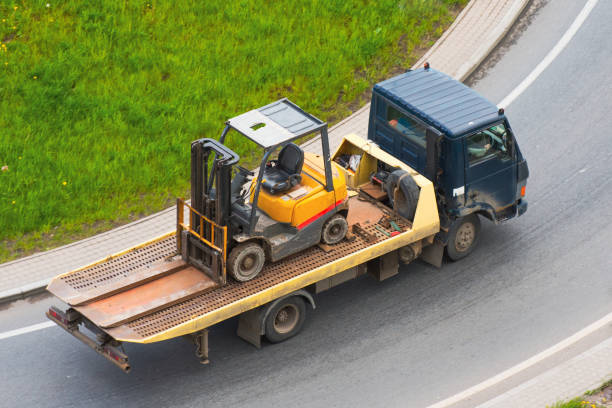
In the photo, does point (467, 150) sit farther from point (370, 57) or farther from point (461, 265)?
point (370, 57)

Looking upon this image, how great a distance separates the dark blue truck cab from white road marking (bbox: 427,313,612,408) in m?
2.24

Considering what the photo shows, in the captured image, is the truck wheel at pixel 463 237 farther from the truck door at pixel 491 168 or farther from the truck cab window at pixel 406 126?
the truck cab window at pixel 406 126

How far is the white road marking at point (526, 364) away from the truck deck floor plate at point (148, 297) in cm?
357

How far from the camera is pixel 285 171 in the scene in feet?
46.7

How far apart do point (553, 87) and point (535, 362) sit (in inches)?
293

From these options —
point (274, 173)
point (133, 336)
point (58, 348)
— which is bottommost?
point (58, 348)

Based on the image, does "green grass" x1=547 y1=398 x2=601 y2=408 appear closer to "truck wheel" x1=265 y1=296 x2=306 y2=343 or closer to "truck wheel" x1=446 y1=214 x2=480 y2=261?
"truck wheel" x1=446 y1=214 x2=480 y2=261

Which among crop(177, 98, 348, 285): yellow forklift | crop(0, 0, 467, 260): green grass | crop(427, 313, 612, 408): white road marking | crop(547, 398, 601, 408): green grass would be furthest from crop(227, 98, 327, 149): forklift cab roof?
crop(547, 398, 601, 408): green grass

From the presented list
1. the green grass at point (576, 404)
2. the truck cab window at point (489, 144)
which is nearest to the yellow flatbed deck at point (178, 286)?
the truck cab window at point (489, 144)

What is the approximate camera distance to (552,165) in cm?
1809

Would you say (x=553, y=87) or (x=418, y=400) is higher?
(x=553, y=87)

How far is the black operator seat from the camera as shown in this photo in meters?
13.9

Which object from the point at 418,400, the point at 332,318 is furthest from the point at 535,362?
the point at 332,318

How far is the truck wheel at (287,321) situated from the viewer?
557 inches
